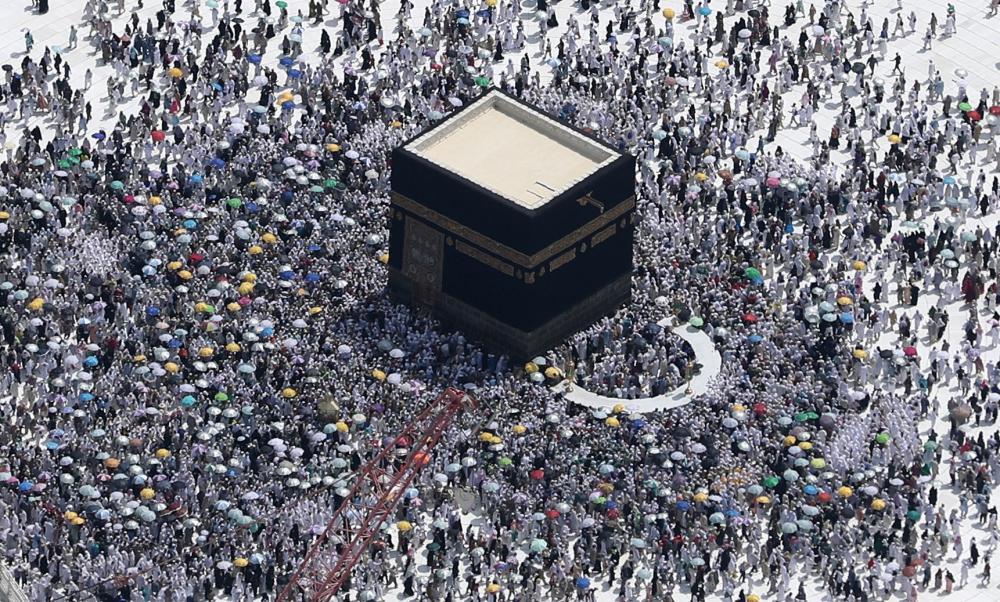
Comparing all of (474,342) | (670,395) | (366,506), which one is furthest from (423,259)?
(366,506)

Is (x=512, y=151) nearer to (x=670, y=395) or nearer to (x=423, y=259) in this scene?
(x=423, y=259)

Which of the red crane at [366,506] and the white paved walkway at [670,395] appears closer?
the red crane at [366,506]

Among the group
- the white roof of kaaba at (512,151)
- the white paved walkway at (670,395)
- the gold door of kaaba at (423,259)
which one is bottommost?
the white paved walkway at (670,395)

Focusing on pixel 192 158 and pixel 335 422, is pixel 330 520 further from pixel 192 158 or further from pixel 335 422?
pixel 192 158

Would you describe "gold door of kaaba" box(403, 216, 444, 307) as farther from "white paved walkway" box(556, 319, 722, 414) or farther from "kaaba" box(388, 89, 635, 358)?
"white paved walkway" box(556, 319, 722, 414)

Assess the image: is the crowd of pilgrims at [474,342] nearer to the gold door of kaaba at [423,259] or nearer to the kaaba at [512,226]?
the kaaba at [512,226]

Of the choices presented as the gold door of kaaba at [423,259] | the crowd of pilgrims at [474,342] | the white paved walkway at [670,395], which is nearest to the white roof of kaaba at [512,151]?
the gold door of kaaba at [423,259]

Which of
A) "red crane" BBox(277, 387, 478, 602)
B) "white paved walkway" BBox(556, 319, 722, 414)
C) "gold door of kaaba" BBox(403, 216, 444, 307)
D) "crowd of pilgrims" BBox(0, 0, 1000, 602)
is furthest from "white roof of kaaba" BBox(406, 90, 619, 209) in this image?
"red crane" BBox(277, 387, 478, 602)
